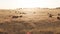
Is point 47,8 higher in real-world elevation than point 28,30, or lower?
higher

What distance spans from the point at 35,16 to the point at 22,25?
141 mm

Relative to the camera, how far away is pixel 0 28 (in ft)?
3.40
